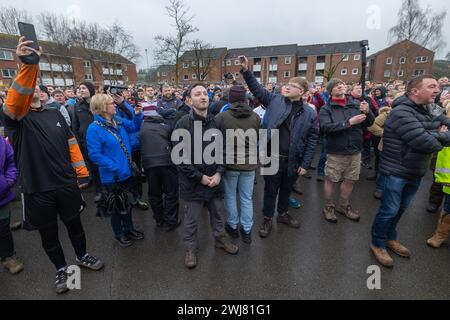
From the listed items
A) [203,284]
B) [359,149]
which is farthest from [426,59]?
[203,284]

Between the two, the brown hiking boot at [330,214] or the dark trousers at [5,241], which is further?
the brown hiking boot at [330,214]

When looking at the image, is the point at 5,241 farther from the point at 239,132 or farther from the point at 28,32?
the point at 239,132

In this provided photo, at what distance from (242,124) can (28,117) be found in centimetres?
220

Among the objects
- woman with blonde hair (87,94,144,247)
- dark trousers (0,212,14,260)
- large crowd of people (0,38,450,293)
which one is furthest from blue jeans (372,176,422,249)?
dark trousers (0,212,14,260)

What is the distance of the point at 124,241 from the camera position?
328 centimetres

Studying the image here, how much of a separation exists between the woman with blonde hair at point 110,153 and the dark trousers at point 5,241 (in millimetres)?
1065

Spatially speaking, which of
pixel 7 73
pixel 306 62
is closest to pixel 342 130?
pixel 7 73

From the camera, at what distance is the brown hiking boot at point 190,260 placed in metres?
2.83

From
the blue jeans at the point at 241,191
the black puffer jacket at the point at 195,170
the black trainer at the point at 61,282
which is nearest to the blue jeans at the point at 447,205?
the blue jeans at the point at 241,191

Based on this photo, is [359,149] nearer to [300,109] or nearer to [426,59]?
[300,109]

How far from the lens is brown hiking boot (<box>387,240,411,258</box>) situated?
2906 millimetres

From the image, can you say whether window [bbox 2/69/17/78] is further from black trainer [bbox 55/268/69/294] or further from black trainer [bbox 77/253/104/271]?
black trainer [bbox 55/268/69/294]

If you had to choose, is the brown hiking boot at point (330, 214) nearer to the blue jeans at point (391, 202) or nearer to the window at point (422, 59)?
the blue jeans at point (391, 202)
